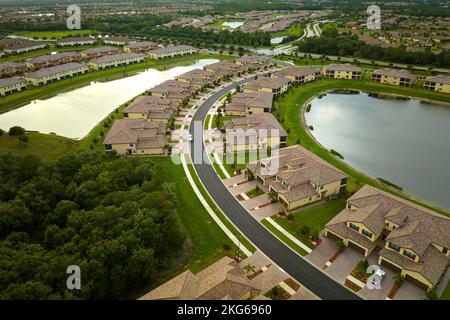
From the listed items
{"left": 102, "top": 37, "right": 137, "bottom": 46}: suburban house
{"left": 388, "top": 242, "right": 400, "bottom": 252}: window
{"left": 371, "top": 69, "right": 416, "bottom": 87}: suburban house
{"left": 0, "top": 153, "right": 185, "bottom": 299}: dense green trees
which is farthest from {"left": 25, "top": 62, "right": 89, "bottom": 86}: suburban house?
{"left": 388, "top": 242, "right": 400, "bottom": 252}: window

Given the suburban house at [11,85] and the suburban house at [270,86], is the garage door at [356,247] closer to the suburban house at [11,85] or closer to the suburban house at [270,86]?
the suburban house at [270,86]

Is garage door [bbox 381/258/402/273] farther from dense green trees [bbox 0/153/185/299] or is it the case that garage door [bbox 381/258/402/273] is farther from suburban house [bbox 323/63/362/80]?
suburban house [bbox 323/63/362/80]

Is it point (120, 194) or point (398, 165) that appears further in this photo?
point (398, 165)

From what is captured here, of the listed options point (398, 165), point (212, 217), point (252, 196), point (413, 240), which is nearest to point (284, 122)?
point (398, 165)

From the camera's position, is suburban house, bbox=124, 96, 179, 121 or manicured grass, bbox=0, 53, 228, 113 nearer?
suburban house, bbox=124, 96, 179, 121

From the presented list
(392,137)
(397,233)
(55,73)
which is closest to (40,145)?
(55,73)
